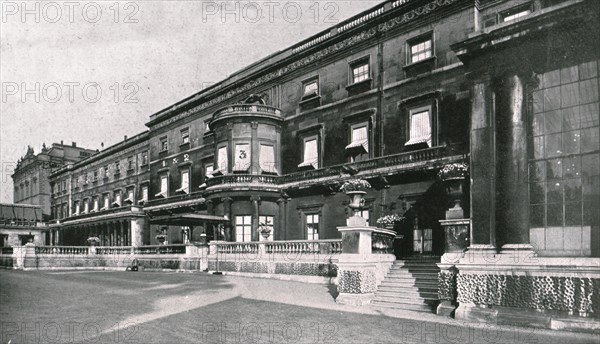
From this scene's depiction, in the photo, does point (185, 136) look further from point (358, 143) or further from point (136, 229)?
point (358, 143)

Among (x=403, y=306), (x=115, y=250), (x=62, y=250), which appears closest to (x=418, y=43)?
(x=403, y=306)

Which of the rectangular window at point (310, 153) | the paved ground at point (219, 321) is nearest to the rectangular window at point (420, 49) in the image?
the rectangular window at point (310, 153)

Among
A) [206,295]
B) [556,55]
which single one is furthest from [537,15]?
[206,295]

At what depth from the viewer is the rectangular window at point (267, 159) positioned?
92.0ft

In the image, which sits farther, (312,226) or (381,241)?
(312,226)

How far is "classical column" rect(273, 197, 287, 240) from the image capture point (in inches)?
1076

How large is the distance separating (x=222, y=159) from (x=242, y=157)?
196cm

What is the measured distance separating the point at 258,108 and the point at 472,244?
60.7 ft

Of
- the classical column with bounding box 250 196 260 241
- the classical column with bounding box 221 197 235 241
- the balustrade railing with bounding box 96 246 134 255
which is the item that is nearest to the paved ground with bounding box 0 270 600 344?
the classical column with bounding box 250 196 260 241

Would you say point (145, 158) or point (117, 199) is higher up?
point (145, 158)

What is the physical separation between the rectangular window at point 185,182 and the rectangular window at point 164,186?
2.40m

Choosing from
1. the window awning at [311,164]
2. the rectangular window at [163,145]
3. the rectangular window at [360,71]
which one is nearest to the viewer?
the rectangular window at [360,71]

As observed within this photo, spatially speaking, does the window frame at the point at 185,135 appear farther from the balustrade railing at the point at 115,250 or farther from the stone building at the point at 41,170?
the stone building at the point at 41,170

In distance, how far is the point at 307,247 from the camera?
64.4 feet
